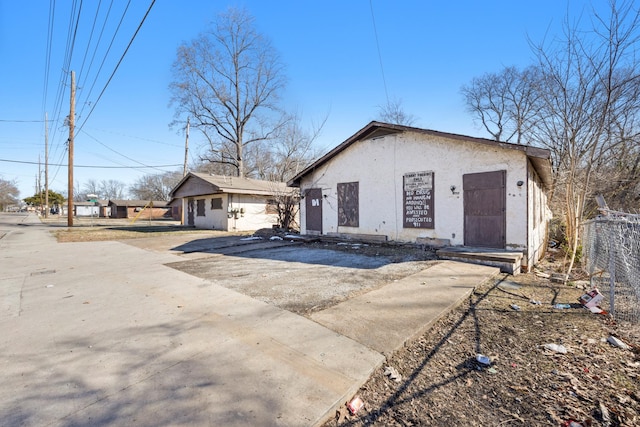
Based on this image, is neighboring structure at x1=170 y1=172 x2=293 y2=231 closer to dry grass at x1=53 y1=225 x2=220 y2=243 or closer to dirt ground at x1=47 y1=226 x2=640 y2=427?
dry grass at x1=53 y1=225 x2=220 y2=243

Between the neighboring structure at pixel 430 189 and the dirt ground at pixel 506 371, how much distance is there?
3.53 m

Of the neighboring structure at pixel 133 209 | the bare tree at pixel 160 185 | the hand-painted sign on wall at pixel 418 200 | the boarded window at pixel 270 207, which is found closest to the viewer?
the hand-painted sign on wall at pixel 418 200

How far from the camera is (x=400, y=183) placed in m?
9.80

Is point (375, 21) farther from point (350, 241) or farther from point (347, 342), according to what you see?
point (347, 342)

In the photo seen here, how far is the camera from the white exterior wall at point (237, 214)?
17688 mm

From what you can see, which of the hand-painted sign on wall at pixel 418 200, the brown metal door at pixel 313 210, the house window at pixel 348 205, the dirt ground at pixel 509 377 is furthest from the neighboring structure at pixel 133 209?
the dirt ground at pixel 509 377

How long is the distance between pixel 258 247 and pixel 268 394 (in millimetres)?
8146

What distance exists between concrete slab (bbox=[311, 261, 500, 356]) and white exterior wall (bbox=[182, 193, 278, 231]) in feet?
45.5

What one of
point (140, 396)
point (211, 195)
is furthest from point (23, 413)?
point (211, 195)

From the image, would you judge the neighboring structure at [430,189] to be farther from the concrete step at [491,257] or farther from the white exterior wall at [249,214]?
the white exterior wall at [249,214]

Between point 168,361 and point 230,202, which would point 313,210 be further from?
point 168,361

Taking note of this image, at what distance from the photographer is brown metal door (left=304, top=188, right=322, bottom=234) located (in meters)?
12.2

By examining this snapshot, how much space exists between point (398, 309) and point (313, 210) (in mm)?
8730

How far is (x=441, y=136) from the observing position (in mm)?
8688
